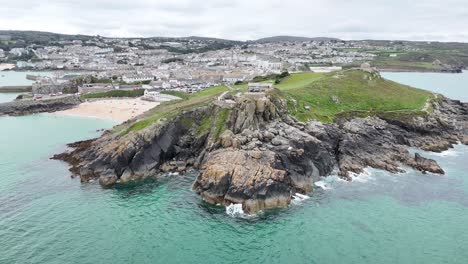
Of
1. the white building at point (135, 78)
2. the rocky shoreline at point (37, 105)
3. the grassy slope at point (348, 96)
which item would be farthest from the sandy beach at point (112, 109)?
the grassy slope at point (348, 96)

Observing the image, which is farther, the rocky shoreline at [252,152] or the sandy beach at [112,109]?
the sandy beach at [112,109]

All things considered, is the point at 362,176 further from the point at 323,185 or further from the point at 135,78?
the point at 135,78

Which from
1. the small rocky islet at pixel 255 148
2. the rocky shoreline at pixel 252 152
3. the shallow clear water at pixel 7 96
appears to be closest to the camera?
the rocky shoreline at pixel 252 152

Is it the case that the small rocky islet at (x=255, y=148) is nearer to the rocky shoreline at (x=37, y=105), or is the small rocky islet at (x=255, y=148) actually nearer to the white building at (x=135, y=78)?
the rocky shoreline at (x=37, y=105)

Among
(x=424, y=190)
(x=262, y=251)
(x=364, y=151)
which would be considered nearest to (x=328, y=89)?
(x=364, y=151)

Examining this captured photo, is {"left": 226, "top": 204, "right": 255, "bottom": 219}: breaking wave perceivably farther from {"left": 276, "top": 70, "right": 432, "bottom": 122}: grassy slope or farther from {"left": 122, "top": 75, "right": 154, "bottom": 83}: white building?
{"left": 122, "top": 75, "right": 154, "bottom": 83}: white building

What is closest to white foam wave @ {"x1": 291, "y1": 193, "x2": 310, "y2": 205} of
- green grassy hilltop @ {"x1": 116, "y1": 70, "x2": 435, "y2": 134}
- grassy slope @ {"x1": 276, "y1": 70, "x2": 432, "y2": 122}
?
green grassy hilltop @ {"x1": 116, "y1": 70, "x2": 435, "y2": 134}

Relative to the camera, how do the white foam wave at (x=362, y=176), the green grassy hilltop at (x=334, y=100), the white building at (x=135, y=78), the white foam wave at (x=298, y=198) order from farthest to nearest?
the white building at (x=135, y=78) → the green grassy hilltop at (x=334, y=100) → the white foam wave at (x=362, y=176) → the white foam wave at (x=298, y=198)

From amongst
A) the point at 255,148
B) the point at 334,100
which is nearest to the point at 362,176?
the point at 255,148
